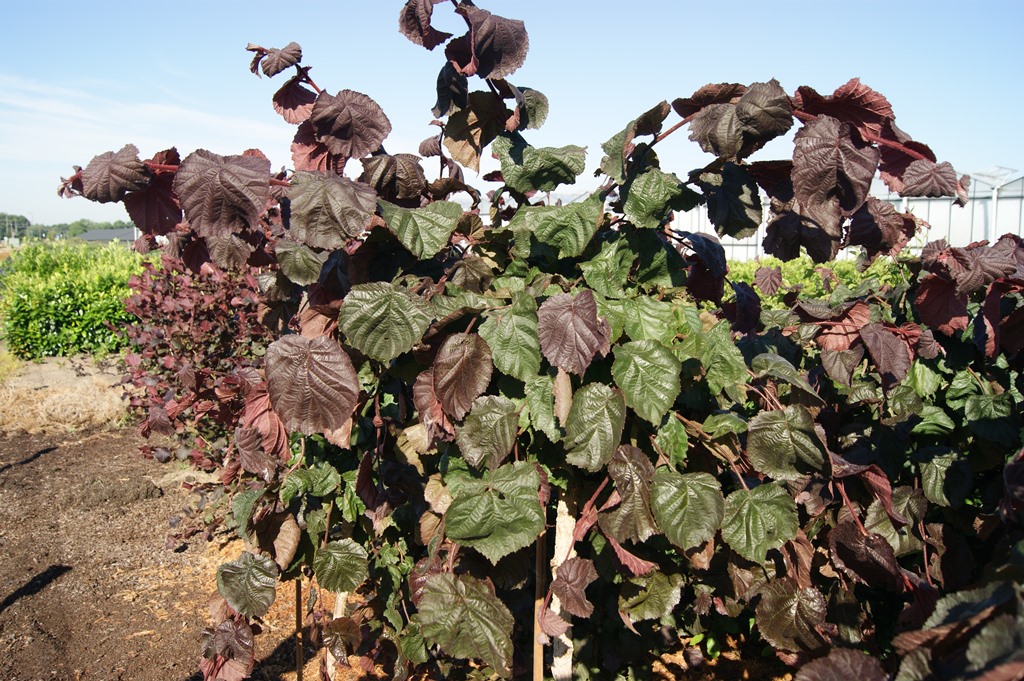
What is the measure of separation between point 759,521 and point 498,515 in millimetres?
528

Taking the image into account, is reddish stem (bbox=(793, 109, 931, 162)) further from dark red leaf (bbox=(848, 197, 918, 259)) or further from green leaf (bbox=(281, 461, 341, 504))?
green leaf (bbox=(281, 461, 341, 504))

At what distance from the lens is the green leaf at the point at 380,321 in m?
1.35

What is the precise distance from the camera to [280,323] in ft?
6.95

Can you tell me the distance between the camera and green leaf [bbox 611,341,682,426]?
51.5 inches

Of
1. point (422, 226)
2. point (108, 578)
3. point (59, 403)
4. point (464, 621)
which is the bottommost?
point (108, 578)

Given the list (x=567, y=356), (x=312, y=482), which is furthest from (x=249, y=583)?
(x=567, y=356)

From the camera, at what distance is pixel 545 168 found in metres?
1.55

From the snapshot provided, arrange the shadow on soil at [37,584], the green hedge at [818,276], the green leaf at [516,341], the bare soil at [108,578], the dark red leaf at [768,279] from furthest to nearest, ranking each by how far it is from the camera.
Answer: the green hedge at [818,276]
the shadow on soil at [37,584]
the bare soil at [108,578]
the dark red leaf at [768,279]
the green leaf at [516,341]

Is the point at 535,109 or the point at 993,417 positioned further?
the point at 993,417

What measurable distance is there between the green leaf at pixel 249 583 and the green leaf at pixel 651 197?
1169 mm

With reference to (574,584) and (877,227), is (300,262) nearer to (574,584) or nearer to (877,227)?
(574,584)

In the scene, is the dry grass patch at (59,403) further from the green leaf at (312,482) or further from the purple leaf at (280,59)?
the purple leaf at (280,59)

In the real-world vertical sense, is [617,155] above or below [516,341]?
above

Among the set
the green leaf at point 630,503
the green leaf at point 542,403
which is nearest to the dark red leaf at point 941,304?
the green leaf at point 630,503
